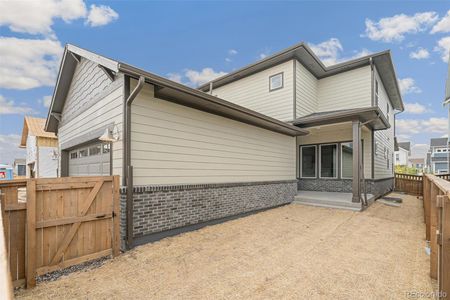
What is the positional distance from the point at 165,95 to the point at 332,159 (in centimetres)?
873

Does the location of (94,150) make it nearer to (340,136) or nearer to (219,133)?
(219,133)

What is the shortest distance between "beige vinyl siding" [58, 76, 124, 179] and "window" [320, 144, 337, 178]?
9.38 meters

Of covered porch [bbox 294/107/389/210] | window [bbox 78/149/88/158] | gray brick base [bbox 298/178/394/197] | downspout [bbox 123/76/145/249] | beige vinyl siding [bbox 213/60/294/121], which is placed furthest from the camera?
beige vinyl siding [bbox 213/60/294/121]

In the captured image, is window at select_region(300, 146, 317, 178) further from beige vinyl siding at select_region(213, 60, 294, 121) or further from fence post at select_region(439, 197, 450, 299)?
fence post at select_region(439, 197, 450, 299)

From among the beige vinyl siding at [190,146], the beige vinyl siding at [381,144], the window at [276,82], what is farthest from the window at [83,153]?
the beige vinyl siding at [381,144]

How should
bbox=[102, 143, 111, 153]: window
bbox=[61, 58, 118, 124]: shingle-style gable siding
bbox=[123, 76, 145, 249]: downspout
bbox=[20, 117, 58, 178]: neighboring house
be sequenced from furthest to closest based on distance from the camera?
bbox=[20, 117, 58, 178]: neighboring house
bbox=[61, 58, 118, 124]: shingle-style gable siding
bbox=[102, 143, 111, 153]: window
bbox=[123, 76, 145, 249]: downspout

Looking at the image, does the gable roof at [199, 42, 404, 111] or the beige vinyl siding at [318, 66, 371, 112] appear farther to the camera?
the beige vinyl siding at [318, 66, 371, 112]

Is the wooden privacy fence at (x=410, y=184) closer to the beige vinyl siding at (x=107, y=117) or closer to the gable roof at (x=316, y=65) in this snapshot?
the gable roof at (x=316, y=65)

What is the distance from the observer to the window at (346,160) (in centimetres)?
1027

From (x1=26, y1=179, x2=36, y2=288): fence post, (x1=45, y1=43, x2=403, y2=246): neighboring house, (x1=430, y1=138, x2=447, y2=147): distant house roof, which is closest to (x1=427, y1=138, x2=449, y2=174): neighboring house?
(x1=430, y1=138, x2=447, y2=147): distant house roof

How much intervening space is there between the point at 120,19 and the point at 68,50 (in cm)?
471

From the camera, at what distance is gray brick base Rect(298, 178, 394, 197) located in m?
9.73

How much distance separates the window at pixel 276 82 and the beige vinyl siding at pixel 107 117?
7824mm

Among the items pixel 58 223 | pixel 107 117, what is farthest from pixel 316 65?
pixel 58 223
